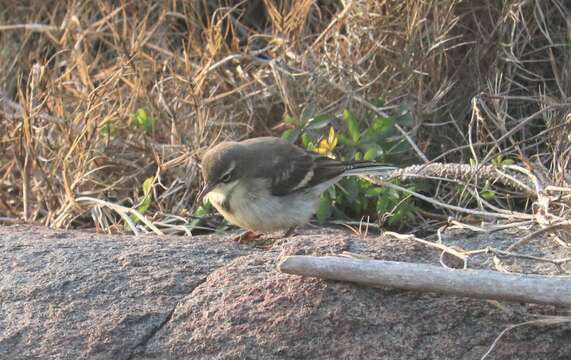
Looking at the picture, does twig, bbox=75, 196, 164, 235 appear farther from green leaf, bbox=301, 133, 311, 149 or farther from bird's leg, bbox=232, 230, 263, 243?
green leaf, bbox=301, 133, 311, 149

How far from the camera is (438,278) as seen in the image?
3627 mm

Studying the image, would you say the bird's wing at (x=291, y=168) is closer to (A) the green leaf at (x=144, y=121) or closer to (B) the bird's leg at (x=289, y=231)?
Answer: (B) the bird's leg at (x=289, y=231)

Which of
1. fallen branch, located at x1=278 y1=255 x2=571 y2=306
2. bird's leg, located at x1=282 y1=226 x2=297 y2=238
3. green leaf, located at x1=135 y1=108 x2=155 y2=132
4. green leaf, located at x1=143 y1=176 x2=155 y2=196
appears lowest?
bird's leg, located at x1=282 y1=226 x2=297 y2=238

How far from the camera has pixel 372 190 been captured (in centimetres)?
571

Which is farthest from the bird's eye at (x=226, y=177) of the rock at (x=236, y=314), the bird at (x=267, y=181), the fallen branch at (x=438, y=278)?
the fallen branch at (x=438, y=278)

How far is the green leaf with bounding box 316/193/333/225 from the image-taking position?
584 cm

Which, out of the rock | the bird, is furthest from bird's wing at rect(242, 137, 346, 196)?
the rock

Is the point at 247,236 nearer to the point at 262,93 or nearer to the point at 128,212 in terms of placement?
the point at 128,212

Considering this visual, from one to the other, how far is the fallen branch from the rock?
117 mm

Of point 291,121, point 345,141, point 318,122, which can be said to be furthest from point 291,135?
point 345,141

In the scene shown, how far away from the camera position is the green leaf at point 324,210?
5.84m

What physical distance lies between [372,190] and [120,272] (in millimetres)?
1908

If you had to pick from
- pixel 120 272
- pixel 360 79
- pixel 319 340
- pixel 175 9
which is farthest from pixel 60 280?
pixel 175 9

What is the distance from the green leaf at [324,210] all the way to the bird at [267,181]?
9cm
